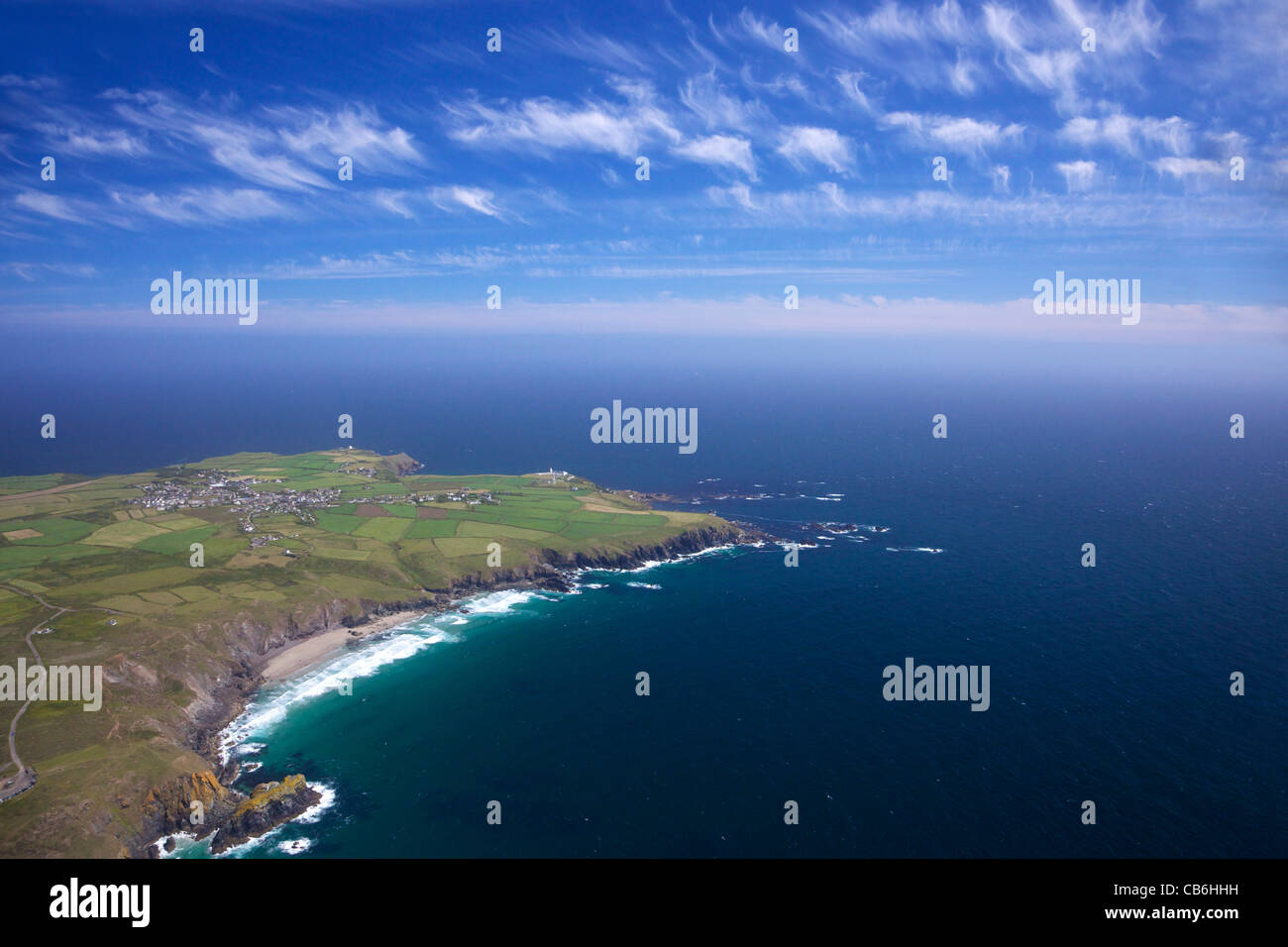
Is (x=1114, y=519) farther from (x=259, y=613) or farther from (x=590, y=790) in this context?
(x=259, y=613)

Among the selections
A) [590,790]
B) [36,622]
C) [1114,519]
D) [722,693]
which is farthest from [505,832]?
[1114,519]

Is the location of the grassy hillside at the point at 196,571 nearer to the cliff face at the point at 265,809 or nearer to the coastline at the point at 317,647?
the coastline at the point at 317,647

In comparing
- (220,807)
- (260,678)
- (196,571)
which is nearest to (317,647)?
(260,678)

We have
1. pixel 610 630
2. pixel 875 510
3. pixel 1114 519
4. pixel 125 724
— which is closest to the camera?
pixel 125 724

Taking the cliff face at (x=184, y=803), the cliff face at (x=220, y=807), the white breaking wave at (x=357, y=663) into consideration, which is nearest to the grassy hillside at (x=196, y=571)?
the cliff face at (x=184, y=803)

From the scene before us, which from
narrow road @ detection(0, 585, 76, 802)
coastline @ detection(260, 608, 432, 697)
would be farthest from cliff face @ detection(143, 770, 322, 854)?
coastline @ detection(260, 608, 432, 697)

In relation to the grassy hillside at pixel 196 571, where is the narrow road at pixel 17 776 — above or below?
below
